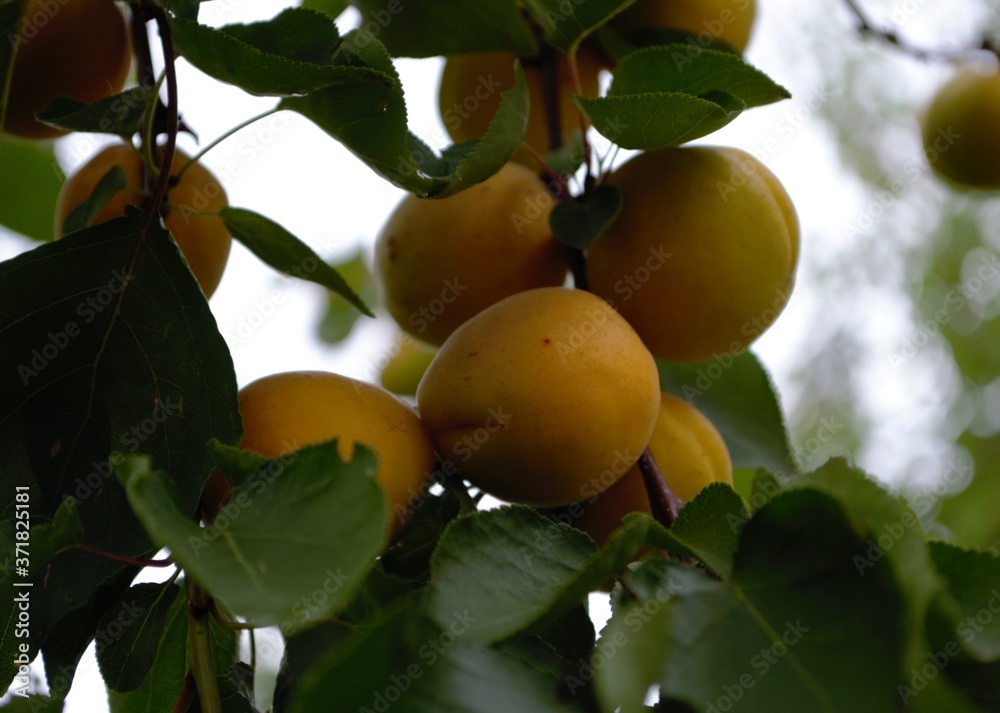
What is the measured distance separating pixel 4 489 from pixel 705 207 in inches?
18.6

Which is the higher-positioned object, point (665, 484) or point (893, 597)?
point (893, 597)

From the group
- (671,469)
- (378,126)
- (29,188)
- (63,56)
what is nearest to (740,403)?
(671,469)

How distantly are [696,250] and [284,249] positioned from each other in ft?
0.94

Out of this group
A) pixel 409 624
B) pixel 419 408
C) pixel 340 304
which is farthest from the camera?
pixel 340 304

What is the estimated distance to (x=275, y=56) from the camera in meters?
0.49

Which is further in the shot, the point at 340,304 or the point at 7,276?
the point at 340,304

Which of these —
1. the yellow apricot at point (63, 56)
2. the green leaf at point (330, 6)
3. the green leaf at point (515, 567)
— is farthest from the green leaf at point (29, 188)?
the green leaf at point (515, 567)

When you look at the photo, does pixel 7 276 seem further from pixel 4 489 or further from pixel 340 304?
pixel 340 304

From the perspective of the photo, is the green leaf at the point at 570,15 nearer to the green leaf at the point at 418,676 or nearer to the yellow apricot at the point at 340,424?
the yellow apricot at the point at 340,424

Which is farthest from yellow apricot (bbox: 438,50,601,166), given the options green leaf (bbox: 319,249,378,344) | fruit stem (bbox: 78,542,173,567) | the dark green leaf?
green leaf (bbox: 319,249,378,344)

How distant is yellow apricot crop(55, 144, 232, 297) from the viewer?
0.70 meters

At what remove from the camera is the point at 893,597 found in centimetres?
36

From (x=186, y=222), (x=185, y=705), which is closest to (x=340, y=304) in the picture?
(x=186, y=222)

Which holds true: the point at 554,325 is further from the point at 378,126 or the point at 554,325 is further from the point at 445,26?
the point at 445,26
